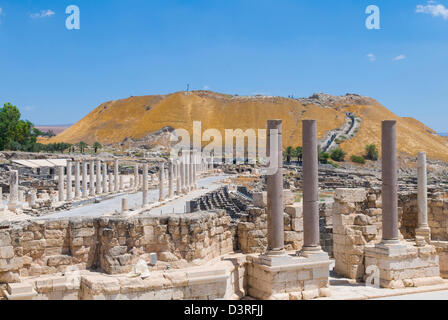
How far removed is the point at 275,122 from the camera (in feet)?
41.5

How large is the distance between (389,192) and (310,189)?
268 centimetres

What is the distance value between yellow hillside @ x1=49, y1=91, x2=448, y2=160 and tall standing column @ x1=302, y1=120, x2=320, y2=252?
11212 cm

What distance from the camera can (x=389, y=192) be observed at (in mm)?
13711

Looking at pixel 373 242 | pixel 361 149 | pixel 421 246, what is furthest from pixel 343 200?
pixel 361 149

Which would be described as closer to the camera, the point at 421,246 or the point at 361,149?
the point at 421,246

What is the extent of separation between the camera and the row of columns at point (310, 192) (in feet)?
40.3

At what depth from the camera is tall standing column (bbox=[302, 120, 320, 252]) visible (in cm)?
1258

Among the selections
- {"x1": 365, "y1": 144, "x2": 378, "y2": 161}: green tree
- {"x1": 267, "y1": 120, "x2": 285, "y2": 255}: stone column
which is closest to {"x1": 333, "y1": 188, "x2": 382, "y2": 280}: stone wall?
Answer: {"x1": 267, "y1": 120, "x2": 285, "y2": 255}: stone column

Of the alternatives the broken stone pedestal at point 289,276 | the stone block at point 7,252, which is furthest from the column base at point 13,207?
the broken stone pedestal at point 289,276

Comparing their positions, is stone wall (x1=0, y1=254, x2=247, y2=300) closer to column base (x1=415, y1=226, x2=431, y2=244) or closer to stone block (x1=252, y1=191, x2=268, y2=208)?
stone block (x1=252, y1=191, x2=268, y2=208)

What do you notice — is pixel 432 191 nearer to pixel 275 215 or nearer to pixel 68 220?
pixel 275 215

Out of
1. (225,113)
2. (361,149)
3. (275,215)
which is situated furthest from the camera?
(225,113)

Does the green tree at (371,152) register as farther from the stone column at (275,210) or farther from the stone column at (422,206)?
the stone column at (275,210)
